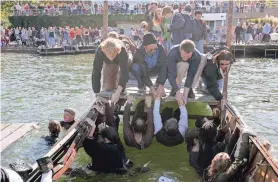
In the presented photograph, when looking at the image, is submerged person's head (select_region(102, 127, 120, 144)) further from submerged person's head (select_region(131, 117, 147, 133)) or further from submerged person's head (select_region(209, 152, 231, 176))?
submerged person's head (select_region(209, 152, 231, 176))

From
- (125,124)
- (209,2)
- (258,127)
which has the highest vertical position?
(209,2)

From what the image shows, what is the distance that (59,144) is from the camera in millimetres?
6555

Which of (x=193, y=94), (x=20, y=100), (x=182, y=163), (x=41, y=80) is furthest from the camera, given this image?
(x=41, y=80)

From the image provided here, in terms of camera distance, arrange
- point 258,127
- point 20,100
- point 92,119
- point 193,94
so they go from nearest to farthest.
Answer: point 92,119
point 193,94
point 258,127
point 20,100

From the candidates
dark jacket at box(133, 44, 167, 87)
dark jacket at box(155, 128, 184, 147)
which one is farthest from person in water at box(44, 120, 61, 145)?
dark jacket at box(155, 128, 184, 147)

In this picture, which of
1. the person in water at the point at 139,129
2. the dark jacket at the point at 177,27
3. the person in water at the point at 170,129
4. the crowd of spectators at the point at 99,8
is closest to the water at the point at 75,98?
the person in water at the point at 139,129

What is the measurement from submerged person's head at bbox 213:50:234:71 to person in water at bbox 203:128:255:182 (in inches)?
64.8

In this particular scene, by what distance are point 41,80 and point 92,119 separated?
13.7m

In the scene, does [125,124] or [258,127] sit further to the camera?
[258,127]

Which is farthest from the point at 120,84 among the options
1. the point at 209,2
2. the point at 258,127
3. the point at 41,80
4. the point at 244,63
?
the point at 209,2

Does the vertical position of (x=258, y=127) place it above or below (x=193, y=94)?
below

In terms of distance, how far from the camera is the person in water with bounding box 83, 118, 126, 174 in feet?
23.2

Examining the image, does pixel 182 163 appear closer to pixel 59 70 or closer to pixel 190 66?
pixel 190 66

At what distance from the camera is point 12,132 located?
35.6 feet
